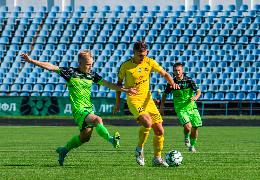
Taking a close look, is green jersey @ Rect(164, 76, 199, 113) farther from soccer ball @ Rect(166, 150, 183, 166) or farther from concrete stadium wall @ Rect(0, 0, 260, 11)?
concrete stadium wall @ Rect(0, 0, 260, 11)

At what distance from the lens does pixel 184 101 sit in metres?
12.0

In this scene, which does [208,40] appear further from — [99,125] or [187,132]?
[99,125]

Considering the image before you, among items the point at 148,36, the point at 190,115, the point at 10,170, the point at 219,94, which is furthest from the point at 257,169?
the point at 148,36

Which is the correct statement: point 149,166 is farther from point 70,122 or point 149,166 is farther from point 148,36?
point 148,36

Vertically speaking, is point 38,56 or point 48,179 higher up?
point 38,56

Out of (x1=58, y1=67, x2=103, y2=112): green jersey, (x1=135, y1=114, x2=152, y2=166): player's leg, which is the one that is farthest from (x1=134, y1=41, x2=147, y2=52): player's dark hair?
(x1=135, y1=114, x2=152, y2=166): player's leg

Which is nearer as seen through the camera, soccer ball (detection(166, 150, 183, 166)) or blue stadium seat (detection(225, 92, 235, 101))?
soccer ball (detection(166, 150, 183, 166))

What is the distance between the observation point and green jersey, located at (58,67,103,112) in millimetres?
7949

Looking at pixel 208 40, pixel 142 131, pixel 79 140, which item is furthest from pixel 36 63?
pixel 208 40

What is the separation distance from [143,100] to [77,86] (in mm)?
1131

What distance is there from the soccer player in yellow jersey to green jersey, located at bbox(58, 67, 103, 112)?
67cm

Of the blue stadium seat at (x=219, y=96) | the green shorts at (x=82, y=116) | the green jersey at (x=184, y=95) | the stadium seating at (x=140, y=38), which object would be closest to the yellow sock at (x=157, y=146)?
the green shorts at (x=82, y=116)

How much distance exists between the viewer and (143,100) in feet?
27.3

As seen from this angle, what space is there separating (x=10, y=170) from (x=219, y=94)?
2533cm
